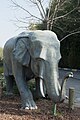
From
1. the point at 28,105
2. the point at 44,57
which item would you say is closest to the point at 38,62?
the point at 44,57

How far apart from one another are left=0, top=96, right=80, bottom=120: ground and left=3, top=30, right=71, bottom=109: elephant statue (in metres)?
0.29

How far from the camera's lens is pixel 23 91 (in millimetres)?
7219

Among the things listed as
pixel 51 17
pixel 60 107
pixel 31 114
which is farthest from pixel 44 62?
pixel 51 17

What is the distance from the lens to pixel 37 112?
6895 mm

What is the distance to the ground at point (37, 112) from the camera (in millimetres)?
6406

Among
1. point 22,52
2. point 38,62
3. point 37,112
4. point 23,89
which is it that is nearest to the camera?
point 38,62

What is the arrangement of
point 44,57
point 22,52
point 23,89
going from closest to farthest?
point 44,57 → point 22,52 → point 23,89

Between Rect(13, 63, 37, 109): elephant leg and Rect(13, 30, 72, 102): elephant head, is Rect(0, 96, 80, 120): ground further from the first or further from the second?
Rect(13, 30, 72, 102): elephant head

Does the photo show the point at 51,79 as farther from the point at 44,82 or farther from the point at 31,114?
the point at 31,114

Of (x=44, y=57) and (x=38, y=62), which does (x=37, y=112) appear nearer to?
(x=38, y=62)

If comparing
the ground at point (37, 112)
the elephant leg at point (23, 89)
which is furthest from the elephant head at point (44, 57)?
the ground at point (37, 112)

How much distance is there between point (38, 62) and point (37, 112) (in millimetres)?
1176

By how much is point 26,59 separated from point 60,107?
1.60 meters

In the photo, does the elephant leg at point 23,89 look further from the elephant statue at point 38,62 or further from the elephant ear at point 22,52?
the elephant ear at point 22,52
